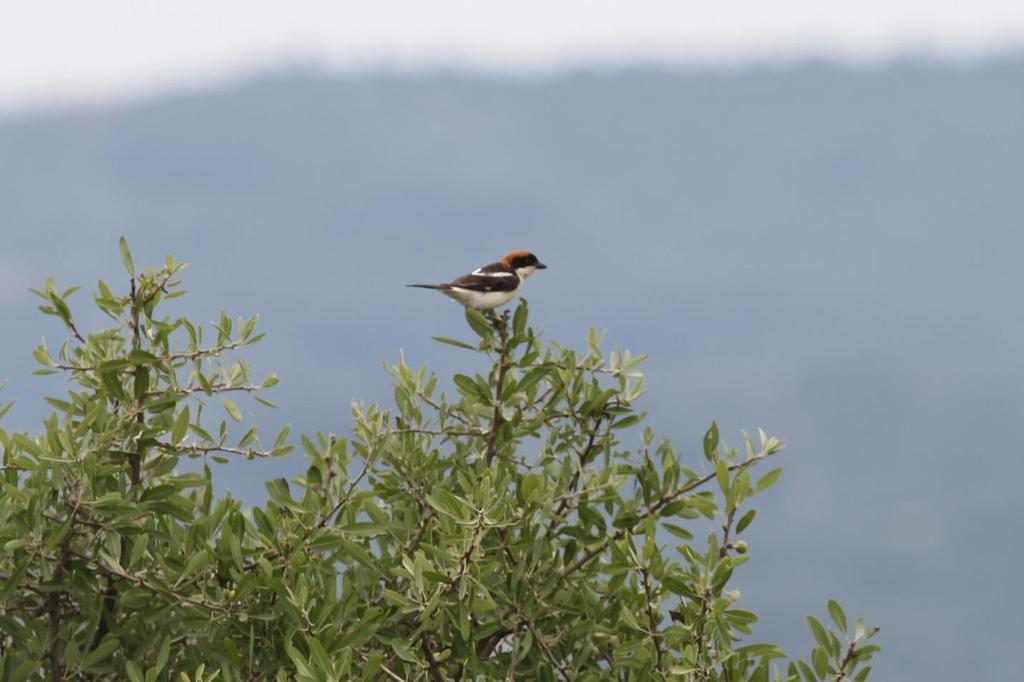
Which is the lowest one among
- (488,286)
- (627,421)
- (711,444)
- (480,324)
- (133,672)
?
(133,672)

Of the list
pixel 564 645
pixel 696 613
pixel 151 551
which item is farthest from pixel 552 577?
pixel 151 551

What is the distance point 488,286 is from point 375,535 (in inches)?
146

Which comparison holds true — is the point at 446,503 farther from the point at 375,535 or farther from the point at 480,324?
the point at 480,324

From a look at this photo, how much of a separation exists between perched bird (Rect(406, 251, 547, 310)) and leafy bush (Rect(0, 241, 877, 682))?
2.40 metres

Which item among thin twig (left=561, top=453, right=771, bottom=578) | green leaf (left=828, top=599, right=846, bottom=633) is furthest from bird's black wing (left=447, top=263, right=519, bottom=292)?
green leaf (left=828, top=599, right=846, bottom=633)

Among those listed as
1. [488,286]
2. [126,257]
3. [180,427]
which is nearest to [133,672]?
[180,427]

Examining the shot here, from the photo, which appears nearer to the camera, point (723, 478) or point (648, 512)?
point (723, 478)

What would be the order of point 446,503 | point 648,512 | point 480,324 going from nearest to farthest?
point 446,503 < point 648,512 < point 480,324

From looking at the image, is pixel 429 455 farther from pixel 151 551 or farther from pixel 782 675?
pixel 782 675

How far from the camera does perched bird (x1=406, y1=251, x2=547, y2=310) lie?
9.93m

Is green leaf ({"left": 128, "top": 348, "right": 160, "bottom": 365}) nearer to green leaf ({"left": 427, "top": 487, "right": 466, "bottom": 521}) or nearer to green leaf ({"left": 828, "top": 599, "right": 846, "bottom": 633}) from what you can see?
green leaf ({"left": 427, "top": 487, "right": 466, "bottom": 521})

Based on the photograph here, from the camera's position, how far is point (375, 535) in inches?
267

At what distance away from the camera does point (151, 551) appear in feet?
20.6

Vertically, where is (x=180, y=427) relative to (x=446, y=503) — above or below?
above
